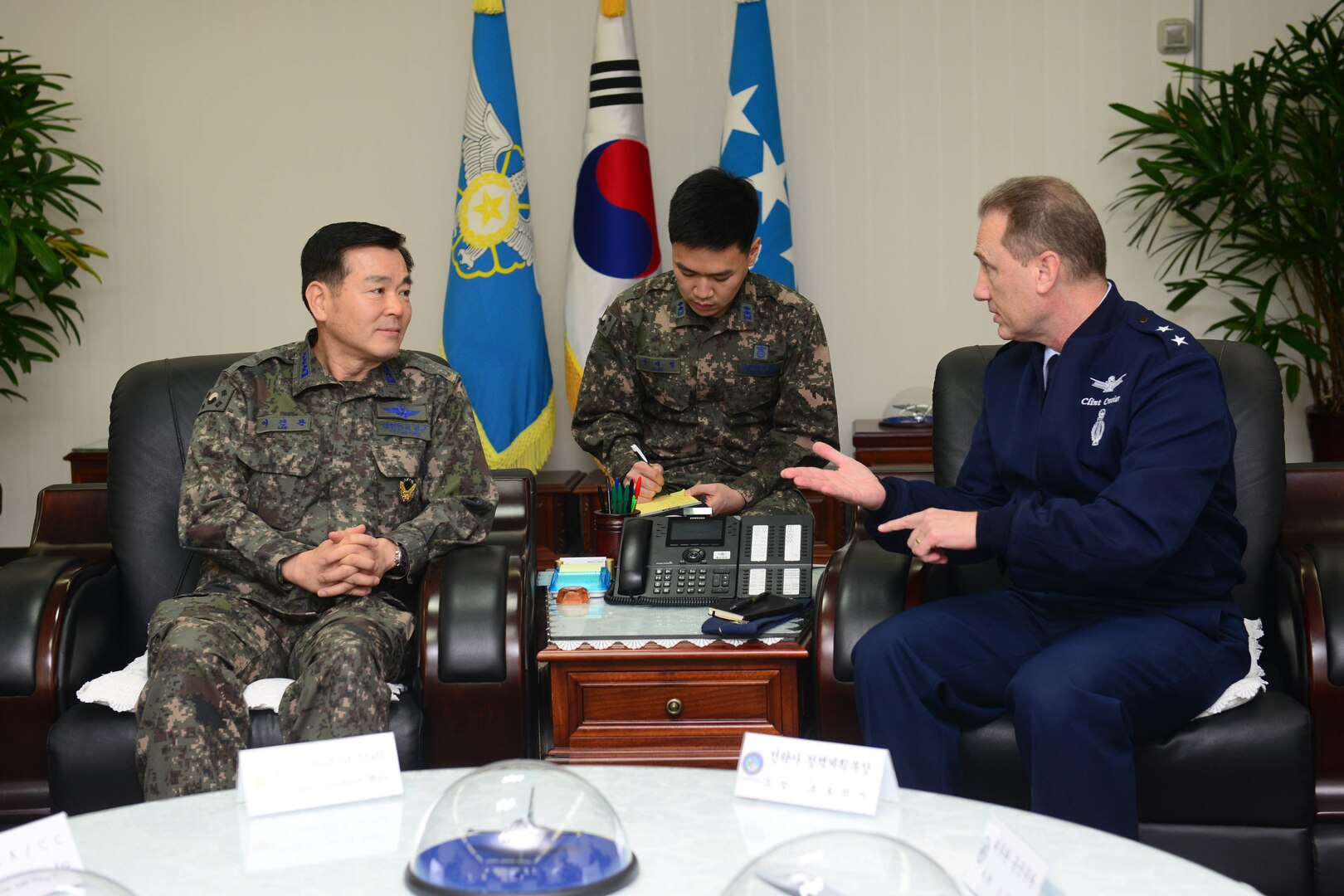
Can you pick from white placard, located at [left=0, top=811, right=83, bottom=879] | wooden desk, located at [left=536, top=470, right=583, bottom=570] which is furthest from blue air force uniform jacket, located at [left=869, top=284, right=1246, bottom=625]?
wooden desk, located at [left=536, top=470, right=583, bottom=570]

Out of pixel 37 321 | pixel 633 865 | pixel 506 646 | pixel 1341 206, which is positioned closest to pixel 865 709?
pixel 506 646

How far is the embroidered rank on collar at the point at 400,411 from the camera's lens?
256 cm

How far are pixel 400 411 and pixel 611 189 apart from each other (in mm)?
1930

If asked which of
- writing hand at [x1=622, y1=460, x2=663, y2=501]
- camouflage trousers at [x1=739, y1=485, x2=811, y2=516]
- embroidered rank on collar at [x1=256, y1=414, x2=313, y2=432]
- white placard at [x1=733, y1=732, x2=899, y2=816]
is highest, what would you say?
embroidered rank on collar at [x1=256, y1=414, x2=313, y2=432]

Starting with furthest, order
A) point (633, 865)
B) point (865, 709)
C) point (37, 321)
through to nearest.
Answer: point (37, 321)
point (865, 709)
point (633, 865)

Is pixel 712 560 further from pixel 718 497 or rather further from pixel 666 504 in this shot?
pixel 718 497

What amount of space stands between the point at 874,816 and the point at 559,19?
374 cm

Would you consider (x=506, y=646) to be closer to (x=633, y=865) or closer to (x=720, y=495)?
(x=720, y=495)

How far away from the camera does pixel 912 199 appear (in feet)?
15.1

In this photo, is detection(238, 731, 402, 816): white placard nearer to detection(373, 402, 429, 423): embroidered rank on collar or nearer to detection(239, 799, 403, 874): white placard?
detection(239, 799, 403, 874): white placard

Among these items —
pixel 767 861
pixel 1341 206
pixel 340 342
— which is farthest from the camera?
pixel 1341 206

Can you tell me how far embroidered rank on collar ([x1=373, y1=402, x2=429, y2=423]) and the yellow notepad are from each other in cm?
46

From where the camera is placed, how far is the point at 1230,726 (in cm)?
204

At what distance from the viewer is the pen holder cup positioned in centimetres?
299
